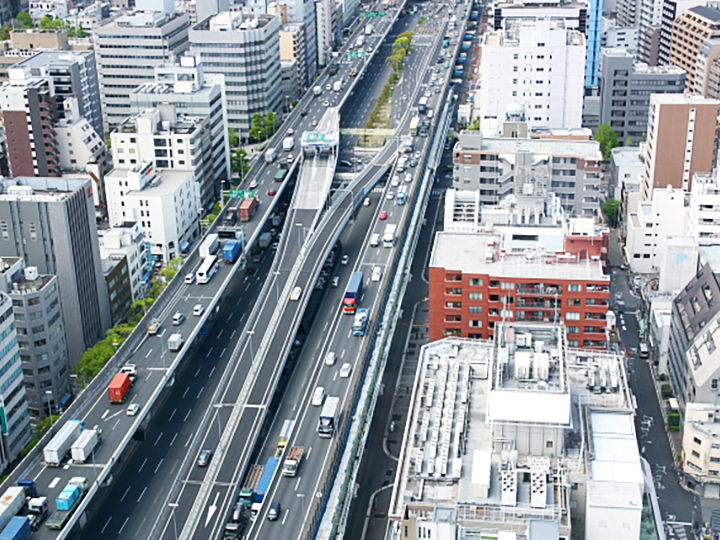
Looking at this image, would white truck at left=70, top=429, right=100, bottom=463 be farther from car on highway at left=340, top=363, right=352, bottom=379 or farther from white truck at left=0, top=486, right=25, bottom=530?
car on highway at left=340, top=363, right=352, bottom=379

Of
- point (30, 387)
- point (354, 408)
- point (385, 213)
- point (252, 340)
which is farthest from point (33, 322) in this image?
point (385, 213)

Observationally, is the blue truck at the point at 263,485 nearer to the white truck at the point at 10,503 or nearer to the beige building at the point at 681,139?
the white truck at the point at 10,503

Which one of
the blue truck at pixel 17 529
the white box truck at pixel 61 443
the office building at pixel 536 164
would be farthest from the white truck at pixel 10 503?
the office building at pixel 536 164

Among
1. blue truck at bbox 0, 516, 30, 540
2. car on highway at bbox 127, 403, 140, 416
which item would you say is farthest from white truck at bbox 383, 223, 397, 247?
blue truck at bbox 0, 516, 30, 540

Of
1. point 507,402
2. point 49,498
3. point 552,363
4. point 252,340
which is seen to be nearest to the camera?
point 507,402

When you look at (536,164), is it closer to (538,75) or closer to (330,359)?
(538,75)

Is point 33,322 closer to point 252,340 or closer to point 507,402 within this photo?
point 252,340

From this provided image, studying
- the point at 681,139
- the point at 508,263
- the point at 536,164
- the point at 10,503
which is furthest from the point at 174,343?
the point at 681,139
